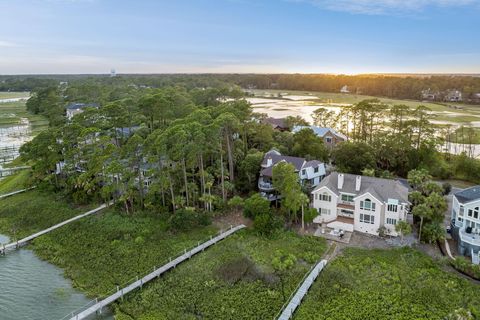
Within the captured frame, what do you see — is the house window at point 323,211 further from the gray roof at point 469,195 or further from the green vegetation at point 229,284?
the gray roof at point 469,195

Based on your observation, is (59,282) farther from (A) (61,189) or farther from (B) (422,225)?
(B) (422,225)

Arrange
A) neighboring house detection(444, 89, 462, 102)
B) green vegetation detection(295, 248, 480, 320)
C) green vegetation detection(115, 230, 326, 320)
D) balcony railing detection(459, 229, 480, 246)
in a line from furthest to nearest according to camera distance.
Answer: neighboring house detection(444, 89, 462, 102), balcony railing detection(459, 229, 480, 246), green vegetation detection(115, 230, 326, 320), green vegetation detection(295, 248, 480, 320)

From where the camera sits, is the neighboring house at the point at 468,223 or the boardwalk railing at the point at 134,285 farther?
the neighboring house at the point at 468,223

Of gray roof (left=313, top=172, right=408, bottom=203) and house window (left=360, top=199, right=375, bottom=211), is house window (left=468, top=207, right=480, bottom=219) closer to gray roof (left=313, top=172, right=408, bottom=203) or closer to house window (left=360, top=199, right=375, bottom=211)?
gray roof (left=313, top=172, right=408, bottom=203)

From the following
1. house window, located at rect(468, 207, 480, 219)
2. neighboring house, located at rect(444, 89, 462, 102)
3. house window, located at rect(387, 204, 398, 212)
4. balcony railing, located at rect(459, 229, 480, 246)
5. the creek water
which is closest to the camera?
the creek water

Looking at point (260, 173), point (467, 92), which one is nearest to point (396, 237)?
point (260, 173)

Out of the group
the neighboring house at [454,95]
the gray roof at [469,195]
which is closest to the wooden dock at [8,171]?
the gray roof at [469,195]

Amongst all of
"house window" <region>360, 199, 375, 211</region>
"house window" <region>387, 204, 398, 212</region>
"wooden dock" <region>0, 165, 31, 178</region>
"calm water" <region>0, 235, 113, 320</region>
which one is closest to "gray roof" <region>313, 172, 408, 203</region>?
"house window" <region>387, 204, 398, 212</region>
